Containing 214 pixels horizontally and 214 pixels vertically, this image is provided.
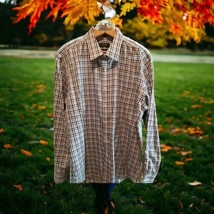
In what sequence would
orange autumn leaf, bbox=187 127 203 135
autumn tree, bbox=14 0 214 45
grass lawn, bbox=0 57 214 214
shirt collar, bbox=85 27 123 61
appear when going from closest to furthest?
1. shirt collar, bbox=85 27 123 61
2. grass lawn, bbox=0 57 214 214
3. autumn tree, bbox=14 0 214 45
4. orange autumn leaf, bbox=187 127 203 135

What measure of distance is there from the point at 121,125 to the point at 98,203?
0.59 meters

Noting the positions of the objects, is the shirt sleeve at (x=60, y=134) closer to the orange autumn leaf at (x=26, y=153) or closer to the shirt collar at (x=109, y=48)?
the shirt collar at (x=109, y=48)

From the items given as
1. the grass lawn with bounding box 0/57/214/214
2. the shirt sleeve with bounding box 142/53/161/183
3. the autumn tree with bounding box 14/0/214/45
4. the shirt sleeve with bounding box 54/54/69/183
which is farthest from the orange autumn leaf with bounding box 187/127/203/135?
the shirt sleeve with bounding box 54/54/69/183

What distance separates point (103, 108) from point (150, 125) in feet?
1.12

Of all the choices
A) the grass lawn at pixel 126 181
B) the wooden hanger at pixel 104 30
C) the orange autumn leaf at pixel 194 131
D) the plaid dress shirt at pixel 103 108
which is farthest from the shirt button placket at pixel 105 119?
the orange autumn leaf at pixel 194 131

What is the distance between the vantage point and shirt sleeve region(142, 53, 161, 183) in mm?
2193

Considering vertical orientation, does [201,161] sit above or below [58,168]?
below

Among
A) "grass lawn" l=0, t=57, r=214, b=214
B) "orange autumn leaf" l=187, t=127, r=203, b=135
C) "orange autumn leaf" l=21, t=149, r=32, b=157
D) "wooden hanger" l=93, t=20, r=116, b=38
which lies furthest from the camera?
"orange autumn leaf" l=187, t=127, r=203, b=135

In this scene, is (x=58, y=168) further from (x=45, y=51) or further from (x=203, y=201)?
(x=45, y=51)

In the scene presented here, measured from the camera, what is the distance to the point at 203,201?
128 inches

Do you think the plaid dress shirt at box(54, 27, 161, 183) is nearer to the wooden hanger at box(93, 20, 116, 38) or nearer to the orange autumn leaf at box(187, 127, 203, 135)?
the wooden hanger at box(93, 20, 116, 38)

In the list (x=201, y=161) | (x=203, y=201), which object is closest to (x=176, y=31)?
(x=201, y=161)

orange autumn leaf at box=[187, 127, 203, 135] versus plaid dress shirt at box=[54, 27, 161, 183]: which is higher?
plaid dress shirt at box=[54, 27, 161, 183]

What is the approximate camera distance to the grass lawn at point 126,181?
10.1 ft
